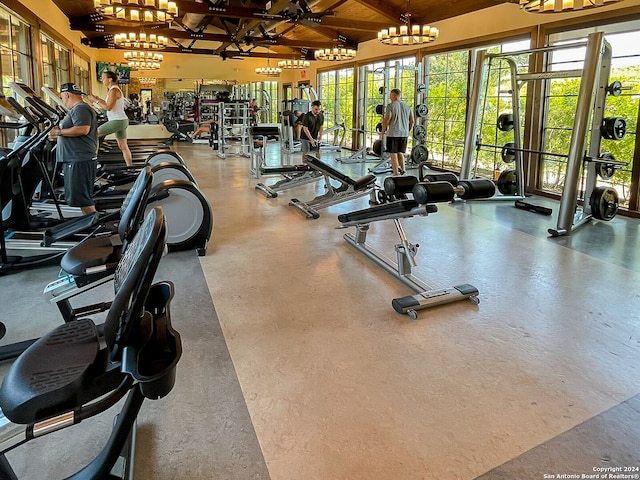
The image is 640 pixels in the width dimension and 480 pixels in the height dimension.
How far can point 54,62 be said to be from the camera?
998 cm

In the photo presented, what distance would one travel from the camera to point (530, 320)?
3.02 m

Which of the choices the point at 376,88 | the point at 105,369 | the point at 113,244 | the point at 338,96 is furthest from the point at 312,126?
the point at 105,369

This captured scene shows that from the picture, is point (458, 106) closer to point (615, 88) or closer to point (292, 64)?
point (615, 88)

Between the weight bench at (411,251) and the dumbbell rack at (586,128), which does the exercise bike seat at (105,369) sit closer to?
the weight bench at (411,251)

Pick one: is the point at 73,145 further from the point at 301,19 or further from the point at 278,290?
the point at 301,19

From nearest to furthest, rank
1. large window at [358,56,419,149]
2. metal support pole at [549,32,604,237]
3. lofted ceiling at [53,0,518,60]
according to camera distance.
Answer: metal support pole at [549,32,604,237]
lofted ceiling at [53,0,518,60]
large window at [358,56,419,149]

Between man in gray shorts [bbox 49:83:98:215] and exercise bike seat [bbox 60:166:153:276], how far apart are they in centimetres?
200

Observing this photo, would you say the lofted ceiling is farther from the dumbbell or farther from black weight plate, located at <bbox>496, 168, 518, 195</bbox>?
the dumbbell

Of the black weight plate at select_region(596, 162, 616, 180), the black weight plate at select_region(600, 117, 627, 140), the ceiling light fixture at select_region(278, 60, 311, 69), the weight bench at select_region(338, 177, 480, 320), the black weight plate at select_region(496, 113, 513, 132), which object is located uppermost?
the ceiling light fixture at select_region(278, 60, 311, 69)

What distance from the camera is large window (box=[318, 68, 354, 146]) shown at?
47.6 ft

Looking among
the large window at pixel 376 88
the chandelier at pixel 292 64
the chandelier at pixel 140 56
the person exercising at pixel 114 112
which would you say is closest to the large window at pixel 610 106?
the large window at pixel 376 88

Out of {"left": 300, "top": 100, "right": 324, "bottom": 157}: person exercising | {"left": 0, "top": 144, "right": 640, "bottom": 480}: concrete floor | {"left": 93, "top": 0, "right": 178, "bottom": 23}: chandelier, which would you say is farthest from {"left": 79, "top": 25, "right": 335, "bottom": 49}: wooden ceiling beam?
{"left": 0, "top": 144, "right": 640, "bottom": 480}: concrete floor

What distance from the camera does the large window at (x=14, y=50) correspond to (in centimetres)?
662

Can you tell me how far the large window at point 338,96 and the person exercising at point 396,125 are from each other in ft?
17.8
